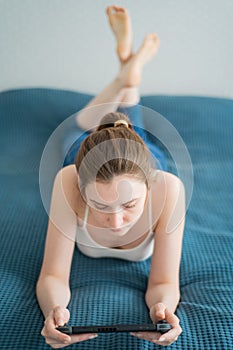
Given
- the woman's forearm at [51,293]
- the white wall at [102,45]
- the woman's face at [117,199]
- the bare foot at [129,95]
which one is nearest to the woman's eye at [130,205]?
the woman's face at [117,199]

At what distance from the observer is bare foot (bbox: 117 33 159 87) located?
131 centimetres

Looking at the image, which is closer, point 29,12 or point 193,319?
point 193,319

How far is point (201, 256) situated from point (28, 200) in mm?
530

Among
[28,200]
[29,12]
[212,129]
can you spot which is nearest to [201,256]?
[28,200]

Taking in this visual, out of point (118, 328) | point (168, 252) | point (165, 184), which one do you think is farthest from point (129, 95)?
point (118, 328)

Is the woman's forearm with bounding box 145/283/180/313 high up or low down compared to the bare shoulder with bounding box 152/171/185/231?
down

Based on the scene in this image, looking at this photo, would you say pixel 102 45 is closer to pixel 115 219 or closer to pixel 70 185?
pixel 70 185

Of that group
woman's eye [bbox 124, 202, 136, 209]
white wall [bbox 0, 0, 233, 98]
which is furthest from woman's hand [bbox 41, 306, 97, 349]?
white wall [bbox 0, 0, 233, 98]

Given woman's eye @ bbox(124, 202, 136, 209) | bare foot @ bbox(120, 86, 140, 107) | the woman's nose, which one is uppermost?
woman's eye @ bbox(124, 202, 136, 209)

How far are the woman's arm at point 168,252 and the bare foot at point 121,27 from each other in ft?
2.23

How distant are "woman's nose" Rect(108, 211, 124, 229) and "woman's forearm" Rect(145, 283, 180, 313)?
0.58 feet

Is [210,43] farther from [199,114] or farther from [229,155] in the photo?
[229,155]

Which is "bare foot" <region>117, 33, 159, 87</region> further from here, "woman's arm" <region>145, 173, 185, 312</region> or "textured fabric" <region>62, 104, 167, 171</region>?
"woman's arm" <region>145, 173, 185, 312</region>

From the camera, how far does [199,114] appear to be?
1.53m
